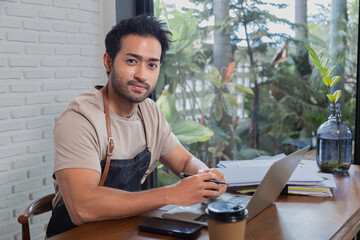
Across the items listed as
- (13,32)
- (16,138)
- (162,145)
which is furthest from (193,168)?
(13,32)

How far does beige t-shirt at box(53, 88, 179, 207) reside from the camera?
5.12 feet

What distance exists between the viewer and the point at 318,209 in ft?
4.75

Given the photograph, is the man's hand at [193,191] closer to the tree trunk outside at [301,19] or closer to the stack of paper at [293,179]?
the stack of paper at [293,179]

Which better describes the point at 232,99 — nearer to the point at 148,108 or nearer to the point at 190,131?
the point at 190,131

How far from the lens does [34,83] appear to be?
2621mm

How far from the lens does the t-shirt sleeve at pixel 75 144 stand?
154 cm

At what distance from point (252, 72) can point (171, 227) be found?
1.65 meters

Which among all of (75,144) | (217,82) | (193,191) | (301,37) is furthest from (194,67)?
(193,191)

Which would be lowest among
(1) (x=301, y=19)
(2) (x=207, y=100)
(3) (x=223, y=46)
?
(2) (x=207, y=100)

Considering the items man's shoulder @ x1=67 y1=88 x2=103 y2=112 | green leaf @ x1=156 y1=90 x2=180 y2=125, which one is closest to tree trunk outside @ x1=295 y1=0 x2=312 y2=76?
green leaf @ x1=156 y1=90 x2=180 y2=125

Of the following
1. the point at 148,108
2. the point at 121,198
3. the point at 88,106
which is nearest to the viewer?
the point at 121,198

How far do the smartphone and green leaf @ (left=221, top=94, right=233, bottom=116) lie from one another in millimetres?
1595

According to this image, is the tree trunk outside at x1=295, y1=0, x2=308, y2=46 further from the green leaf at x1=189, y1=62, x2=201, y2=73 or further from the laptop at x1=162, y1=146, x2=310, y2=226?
the laptop at x1=162, y1=146, x2=310, y2=226

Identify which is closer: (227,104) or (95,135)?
(95,135)
